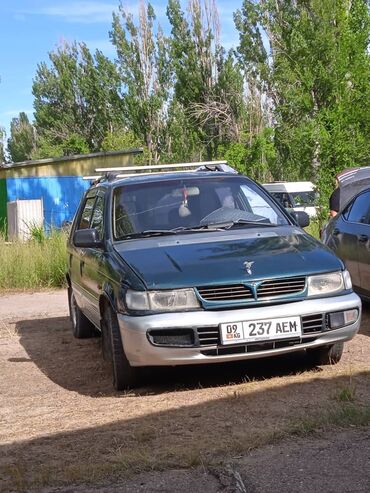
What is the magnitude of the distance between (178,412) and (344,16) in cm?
1621

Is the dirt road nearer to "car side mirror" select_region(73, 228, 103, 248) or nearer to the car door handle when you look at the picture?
"car side mirror" select_region(73, 228, 103, 248)

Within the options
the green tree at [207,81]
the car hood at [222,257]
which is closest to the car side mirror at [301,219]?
the car hood at [222,257]

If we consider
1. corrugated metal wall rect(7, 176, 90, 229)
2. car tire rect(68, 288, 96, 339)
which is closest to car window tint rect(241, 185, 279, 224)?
car tire rect(68, 288, 96, 339)

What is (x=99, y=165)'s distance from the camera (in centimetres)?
3169

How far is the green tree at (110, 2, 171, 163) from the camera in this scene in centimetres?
4419

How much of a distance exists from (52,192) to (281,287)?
2493cm

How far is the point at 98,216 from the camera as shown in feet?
23.8

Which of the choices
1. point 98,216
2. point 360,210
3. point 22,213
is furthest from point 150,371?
point 22,213

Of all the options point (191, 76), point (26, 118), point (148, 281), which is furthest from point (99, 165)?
point (26, 118)

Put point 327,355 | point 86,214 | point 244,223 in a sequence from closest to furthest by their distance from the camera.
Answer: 1. point 327,355
2. point 244,223
3. point 86,214

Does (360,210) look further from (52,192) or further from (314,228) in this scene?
(52,192)

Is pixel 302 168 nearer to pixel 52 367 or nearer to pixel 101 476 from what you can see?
pixel 52 367

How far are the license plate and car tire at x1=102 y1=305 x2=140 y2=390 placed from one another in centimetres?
82

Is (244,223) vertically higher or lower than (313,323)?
higher
